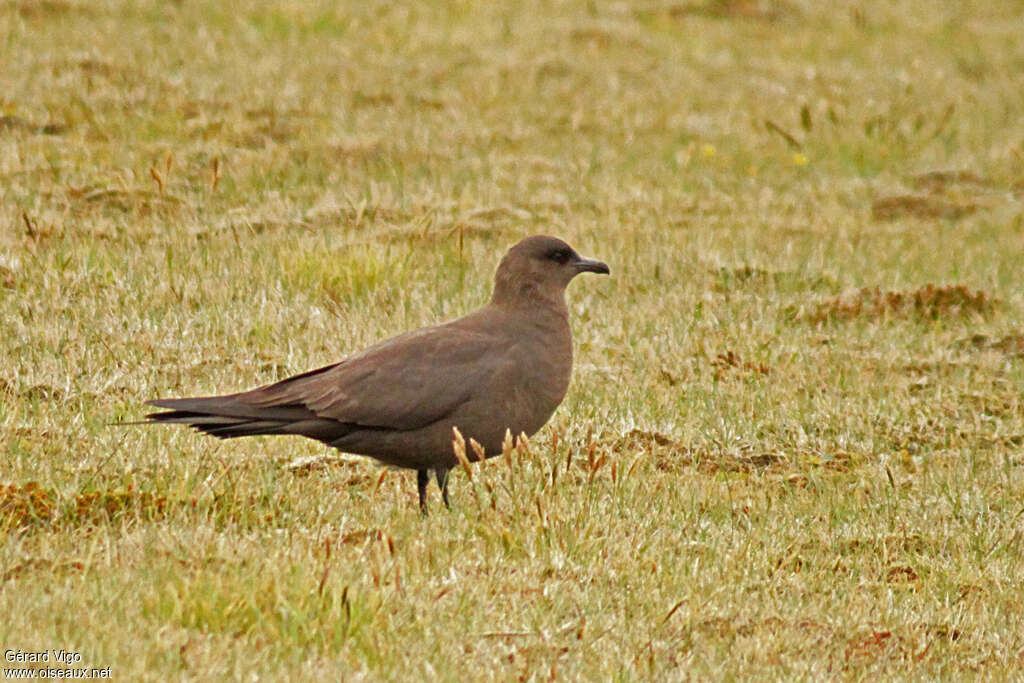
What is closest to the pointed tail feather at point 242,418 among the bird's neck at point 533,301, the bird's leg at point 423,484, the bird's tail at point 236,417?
the bird's tail at point 236,417

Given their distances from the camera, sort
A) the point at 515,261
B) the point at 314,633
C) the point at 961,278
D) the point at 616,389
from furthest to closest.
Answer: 1. the point at 961,278
2. the point at 616,389
3. the point at 515,261
4. the point at 314,633

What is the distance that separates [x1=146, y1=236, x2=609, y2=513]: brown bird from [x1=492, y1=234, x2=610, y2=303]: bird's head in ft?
1.03

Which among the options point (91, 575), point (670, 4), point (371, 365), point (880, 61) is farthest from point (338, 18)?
point (91, 575)

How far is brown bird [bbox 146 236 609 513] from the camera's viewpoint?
516 centimetres

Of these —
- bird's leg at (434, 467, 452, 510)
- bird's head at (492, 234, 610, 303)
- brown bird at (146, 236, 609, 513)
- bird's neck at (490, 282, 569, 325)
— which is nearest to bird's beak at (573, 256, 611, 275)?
bird's head at (492, 234, 610, 303)

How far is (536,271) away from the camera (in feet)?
19.1

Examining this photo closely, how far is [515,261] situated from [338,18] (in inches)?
339

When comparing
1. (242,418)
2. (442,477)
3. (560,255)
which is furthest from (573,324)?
(242,418)

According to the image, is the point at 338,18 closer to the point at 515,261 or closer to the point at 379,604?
the point at 515,261

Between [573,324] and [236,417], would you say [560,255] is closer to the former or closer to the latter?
[236,417]

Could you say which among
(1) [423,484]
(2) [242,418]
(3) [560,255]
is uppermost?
(3) [560,255]

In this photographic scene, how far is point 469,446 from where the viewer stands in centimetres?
527

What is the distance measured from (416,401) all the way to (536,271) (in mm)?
895

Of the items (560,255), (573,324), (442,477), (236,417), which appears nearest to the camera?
(236,417)
